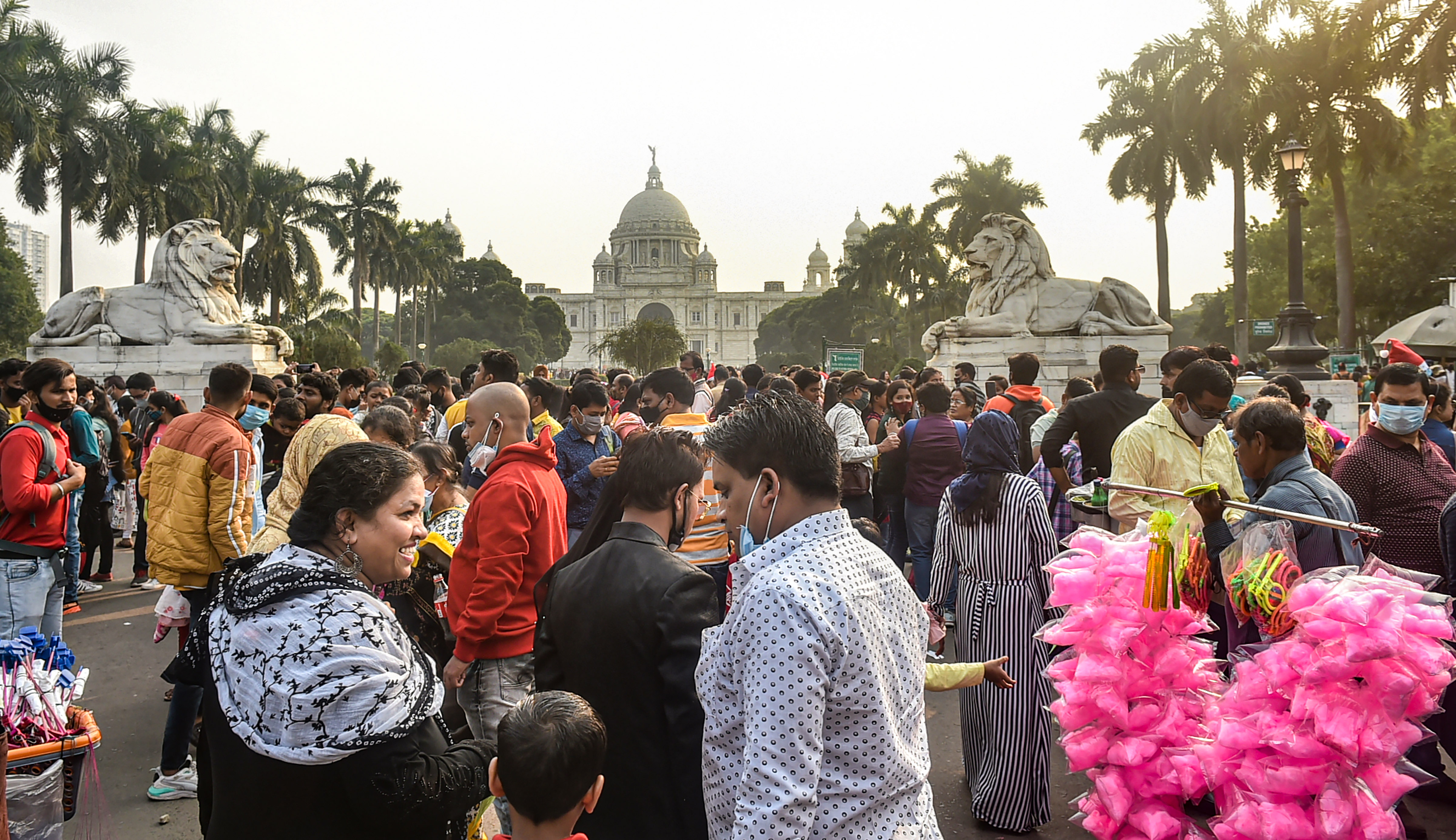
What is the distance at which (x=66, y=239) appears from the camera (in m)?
28.0

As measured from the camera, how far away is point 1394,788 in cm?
265

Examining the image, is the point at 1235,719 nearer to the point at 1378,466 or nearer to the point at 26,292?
the point at 1378,466

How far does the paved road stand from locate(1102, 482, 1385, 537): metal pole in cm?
150

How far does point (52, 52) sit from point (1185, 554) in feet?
109

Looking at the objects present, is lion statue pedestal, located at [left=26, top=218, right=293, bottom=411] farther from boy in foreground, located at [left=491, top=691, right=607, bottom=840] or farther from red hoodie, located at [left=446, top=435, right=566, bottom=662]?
boy in foreground, located at [left=491, top=691, right=607, bottom=840]

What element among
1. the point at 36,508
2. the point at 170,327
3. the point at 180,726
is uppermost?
the point at 170,327

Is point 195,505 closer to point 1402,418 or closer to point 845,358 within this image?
point 1402,418

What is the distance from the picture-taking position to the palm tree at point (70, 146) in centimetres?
2719

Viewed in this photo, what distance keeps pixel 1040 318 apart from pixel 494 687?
51.9 feet

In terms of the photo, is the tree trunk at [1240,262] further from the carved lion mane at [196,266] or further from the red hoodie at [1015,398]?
the carved lion mane at [196,266]

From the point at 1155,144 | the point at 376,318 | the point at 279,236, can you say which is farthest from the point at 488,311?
the point at 1155,144

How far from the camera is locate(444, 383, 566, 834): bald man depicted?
3.18m

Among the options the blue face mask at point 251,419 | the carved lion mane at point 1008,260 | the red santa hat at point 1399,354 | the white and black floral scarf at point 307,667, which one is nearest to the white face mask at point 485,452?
the white and black floral scarf at point 307,667

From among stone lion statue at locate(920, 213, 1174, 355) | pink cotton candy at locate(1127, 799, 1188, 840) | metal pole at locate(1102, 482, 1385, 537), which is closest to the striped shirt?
metal pole at locate(1102, 482, 1385, 537)
